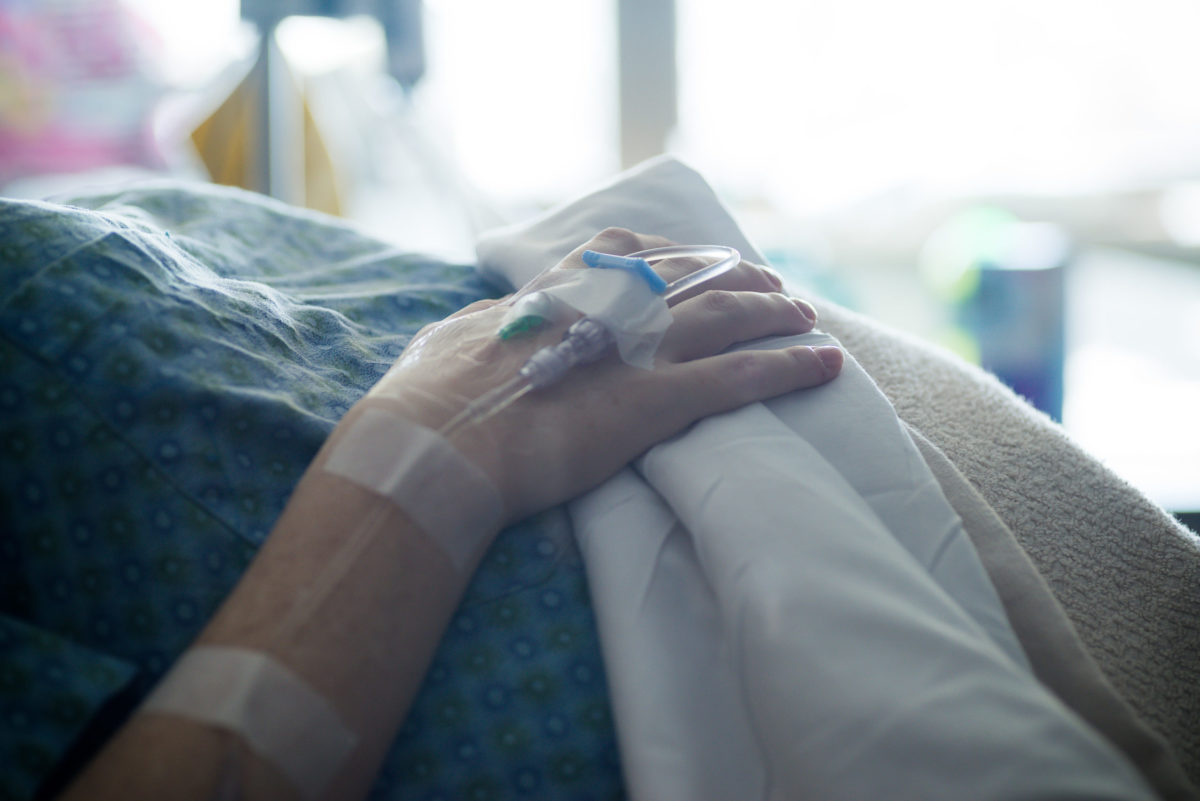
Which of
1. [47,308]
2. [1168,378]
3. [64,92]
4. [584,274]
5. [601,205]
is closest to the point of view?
[47,308]

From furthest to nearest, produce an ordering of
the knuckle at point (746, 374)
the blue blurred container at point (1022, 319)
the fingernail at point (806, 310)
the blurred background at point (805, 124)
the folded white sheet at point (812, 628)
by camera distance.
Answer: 1. the blurred background at point (805, 124)
2. the blue blurred container at point (1022, 319)
3. the fingernail at point (806, 310)
4. the knuckle at point (746, 374)
5. the folded white sheet at point (812, 628)

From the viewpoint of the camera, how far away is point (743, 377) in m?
0.60

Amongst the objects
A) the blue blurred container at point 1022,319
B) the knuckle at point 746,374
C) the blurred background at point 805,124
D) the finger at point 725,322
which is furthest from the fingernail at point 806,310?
the blurred background at point 805,124

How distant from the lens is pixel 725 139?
116 inches

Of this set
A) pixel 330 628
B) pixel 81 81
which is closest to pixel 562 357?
pixel 330 628

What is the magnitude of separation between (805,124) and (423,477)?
286 cm

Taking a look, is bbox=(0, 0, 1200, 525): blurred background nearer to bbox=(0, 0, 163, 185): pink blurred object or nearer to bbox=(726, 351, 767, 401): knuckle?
bbox=(0, 0, 163, 185): pink blurred object

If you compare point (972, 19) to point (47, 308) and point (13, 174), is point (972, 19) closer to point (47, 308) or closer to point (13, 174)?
point (47, 308)

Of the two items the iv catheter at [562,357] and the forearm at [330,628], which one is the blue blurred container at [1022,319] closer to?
the iv catheter at [562,357]

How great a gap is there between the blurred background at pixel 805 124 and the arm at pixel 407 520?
5.80 ft

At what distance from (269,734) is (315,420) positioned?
0.22m

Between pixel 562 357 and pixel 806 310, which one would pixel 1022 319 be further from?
pixel 562 357

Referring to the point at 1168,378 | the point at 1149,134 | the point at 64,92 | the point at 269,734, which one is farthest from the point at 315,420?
the point at 1149,134

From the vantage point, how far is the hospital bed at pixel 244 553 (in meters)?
0.47
